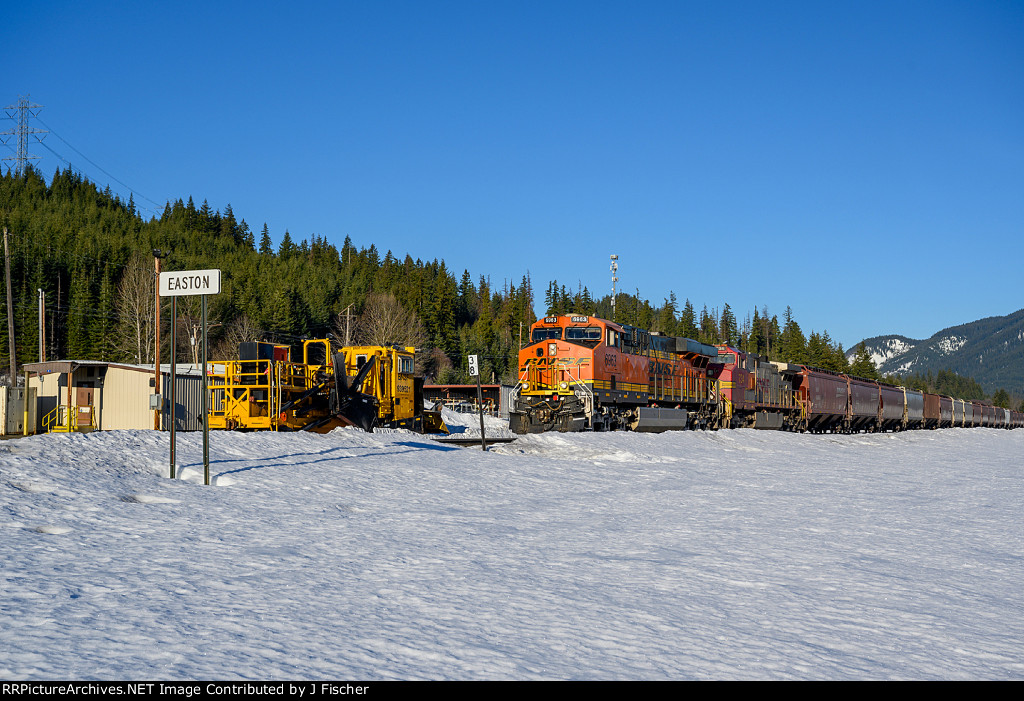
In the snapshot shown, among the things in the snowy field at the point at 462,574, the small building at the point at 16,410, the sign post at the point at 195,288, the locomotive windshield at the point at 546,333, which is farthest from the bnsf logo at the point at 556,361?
the small building at the point at 16,410

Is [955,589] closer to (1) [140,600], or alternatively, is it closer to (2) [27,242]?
(1) [140,600]

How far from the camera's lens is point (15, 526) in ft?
24.2

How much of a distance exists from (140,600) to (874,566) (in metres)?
6.65

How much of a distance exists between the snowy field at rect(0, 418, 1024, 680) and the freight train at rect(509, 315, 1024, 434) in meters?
12.9

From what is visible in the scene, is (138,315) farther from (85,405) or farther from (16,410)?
(16,410)

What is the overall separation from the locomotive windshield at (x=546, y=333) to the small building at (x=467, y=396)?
31775 millimetres

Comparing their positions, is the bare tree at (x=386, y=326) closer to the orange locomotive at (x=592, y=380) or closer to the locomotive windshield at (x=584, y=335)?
the orange locomotive at (x=592, y=380)

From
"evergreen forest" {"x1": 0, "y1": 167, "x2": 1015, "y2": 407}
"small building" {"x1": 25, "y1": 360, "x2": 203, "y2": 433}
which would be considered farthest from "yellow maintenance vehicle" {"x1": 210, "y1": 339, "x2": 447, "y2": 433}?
"evergreen forest" {"x1": 0, "y1": 167, "x2": 1015, "y2": 407}

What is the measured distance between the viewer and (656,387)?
104 feet

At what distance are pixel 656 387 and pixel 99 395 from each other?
24375 mm

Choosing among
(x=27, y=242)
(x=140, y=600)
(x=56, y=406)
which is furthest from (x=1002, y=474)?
(x=27, y=242)

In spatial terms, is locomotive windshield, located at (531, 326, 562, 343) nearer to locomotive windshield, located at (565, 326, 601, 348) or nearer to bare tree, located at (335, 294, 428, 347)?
locomotive windshield, located at (565, 326, 601, 348)

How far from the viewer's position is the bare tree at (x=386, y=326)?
255 ft

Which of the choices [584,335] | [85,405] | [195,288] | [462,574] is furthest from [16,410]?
[462,574]
